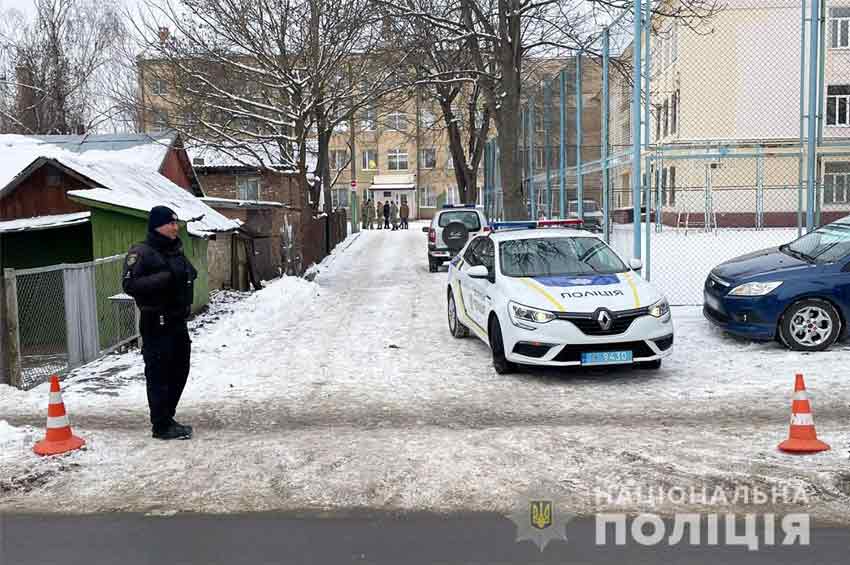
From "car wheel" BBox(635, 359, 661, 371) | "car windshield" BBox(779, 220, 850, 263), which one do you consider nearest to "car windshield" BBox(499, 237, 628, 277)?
"car wheel" BBox(635, 359, 661, 371)

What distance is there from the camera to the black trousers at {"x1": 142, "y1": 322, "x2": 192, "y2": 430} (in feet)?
21.8

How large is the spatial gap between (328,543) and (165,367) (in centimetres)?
266

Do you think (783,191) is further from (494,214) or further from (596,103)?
(596,103)

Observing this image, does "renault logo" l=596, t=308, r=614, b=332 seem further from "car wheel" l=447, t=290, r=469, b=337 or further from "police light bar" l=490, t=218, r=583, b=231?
"police light bar" l=490, t=218, r=583, b=231

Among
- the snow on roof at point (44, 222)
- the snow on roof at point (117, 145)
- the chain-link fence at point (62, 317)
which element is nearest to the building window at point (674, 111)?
the snow on roof at point (117, 145)

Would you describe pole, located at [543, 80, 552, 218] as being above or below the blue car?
above

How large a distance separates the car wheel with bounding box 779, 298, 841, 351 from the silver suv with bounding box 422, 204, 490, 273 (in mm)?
11979

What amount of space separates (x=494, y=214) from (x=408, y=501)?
27.5 m

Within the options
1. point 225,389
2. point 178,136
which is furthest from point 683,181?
point 225,389

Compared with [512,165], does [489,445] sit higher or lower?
lower

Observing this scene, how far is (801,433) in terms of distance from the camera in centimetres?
610

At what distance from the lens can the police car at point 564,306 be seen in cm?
855

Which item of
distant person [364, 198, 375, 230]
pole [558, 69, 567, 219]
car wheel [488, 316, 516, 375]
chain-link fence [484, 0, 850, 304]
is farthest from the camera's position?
distant person [364, 198, 375, 230]

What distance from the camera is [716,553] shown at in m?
4.48
